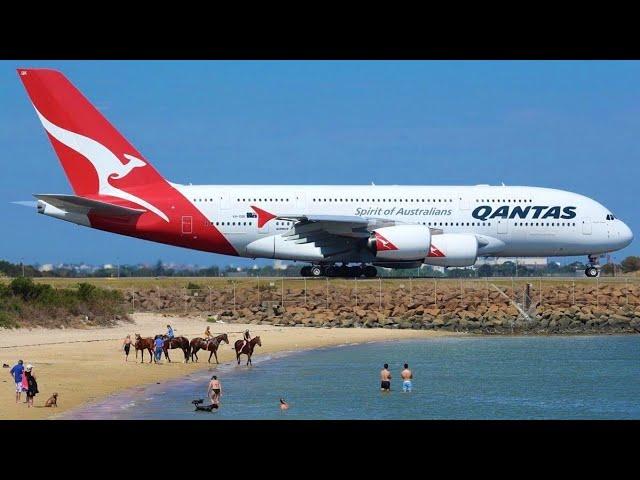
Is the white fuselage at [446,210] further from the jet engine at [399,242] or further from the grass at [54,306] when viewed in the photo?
the grass at [54,306]

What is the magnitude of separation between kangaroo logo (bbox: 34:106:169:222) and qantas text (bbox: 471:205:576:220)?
15670mm

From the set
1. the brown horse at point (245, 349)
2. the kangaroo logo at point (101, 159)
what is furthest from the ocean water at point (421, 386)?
the kangaroo logo at point (101, 159)

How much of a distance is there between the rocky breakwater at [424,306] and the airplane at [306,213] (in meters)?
1.72

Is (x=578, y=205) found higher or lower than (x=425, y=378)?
higher

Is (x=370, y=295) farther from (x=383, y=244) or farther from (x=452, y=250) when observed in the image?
(x=452, y=250)

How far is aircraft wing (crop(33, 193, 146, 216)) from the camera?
51.5 meters

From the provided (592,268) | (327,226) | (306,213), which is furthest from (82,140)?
(592,268)

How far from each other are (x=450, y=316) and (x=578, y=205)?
8464mm

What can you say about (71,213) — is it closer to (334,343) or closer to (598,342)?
(334,343)

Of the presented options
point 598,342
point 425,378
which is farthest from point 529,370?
point 598,342

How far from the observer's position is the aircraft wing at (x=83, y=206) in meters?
51.5

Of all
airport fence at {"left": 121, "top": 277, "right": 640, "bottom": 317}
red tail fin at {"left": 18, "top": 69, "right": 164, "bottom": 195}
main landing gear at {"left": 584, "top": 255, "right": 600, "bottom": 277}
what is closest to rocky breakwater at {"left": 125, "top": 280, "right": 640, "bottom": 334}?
airport fence at {"left": 121, "top": 277, "right": 640, "bottom": 317}

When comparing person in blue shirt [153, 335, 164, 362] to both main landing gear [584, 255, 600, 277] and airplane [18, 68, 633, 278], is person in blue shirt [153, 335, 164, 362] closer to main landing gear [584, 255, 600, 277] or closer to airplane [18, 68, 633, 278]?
airplane [18, 68, 633, 278]
